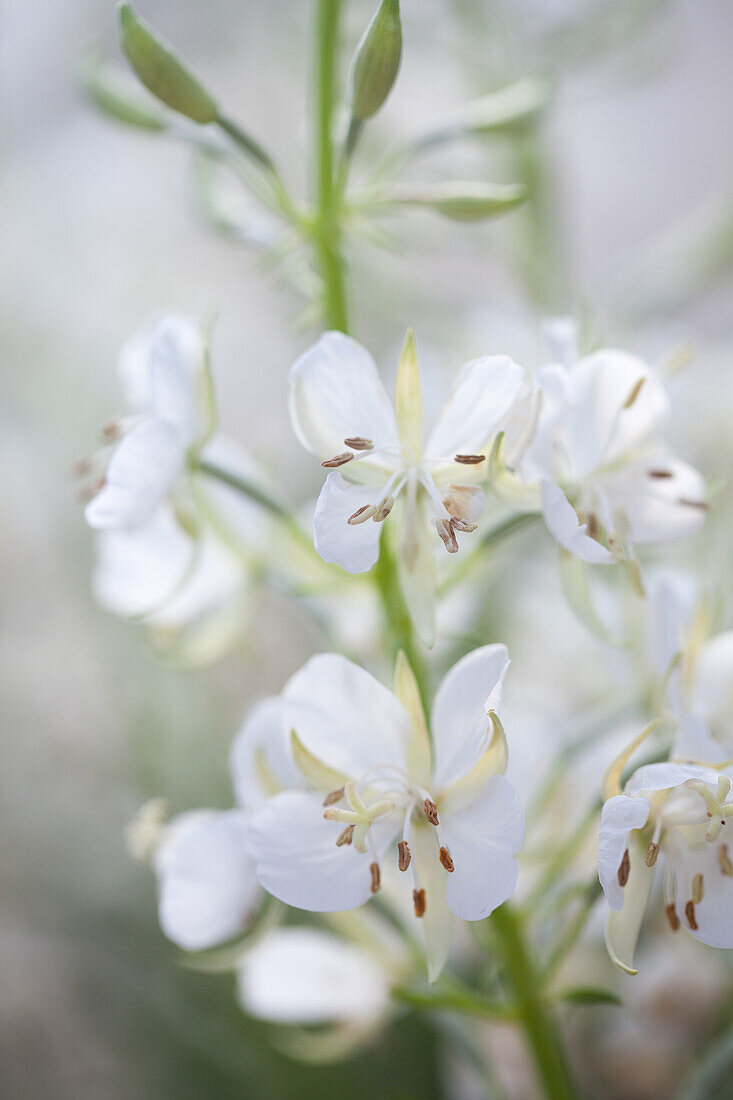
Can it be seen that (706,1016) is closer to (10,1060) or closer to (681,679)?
(681,679)

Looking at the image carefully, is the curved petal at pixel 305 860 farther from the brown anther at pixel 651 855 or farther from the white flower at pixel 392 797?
the brown anther at pixel 651 855

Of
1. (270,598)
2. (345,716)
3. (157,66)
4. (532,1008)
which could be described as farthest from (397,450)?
(270,598)

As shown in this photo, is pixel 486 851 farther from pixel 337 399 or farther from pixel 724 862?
pixel 337 399

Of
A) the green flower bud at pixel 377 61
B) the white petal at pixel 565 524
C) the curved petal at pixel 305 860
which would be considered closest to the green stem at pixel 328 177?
the green flower bud at pixel 377 61

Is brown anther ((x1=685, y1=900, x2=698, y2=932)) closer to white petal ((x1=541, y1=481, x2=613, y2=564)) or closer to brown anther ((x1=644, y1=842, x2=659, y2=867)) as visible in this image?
brown anther ((x1=644, y1=842, x2=659, y2=867))

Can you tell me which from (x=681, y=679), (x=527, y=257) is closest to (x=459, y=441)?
(x=681, y=679)

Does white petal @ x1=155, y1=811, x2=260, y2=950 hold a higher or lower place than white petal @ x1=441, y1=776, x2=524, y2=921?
lower

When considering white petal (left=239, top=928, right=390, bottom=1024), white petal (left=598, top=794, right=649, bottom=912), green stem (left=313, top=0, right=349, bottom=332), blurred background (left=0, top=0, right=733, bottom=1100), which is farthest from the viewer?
blurred background (left=0, top=0, right=733, bottom=1100)

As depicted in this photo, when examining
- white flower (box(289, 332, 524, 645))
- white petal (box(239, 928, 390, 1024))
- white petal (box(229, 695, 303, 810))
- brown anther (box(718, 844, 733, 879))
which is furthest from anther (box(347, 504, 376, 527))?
white petal (box(239, 928, 390, 1024))
